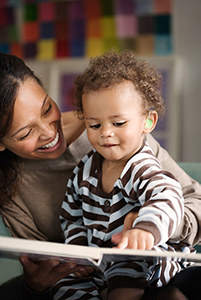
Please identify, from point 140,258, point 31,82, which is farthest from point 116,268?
point 31,82

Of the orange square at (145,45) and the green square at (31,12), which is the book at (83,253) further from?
the green square at (31,12)

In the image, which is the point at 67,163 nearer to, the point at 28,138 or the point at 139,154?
the point at 28,138

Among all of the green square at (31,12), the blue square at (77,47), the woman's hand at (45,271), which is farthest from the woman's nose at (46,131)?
the green square at (31,12)

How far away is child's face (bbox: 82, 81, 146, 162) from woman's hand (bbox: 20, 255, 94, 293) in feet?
1.10

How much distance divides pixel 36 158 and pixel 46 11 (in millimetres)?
2985

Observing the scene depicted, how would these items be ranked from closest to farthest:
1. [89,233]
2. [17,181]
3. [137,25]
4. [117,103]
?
[117,103] < [89,233] < [17,181] < [137,25]

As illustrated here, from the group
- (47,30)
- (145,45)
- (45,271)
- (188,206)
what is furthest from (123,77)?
(47,30)

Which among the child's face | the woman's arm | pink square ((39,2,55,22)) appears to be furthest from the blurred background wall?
the child's face

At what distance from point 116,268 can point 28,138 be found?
56cm

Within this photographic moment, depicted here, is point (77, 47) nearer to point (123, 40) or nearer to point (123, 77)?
point (123, 40)

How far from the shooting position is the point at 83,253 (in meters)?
0.53

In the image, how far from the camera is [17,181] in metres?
1.20

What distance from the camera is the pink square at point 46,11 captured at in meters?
3.74

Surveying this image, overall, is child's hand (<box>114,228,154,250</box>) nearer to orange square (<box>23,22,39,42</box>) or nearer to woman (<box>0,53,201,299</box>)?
woman (<box>0,53,201,299</box>)
